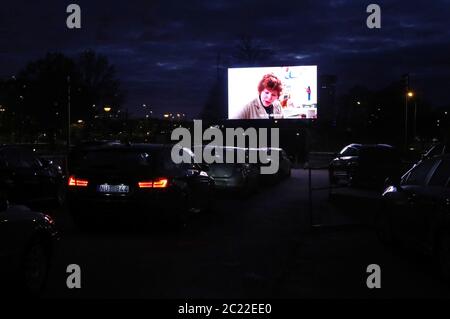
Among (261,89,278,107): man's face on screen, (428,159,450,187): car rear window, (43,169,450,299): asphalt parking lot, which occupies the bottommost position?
(43,169,450,299): asphalt parking lot

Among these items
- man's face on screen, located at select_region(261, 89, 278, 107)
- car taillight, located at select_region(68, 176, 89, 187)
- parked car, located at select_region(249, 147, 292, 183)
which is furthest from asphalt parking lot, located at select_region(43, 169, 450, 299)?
man's face on screen, located at select_region(261, 89, 278, 107)

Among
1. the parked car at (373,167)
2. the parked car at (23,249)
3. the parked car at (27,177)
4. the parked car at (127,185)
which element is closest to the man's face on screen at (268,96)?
the parked car at (373,167)

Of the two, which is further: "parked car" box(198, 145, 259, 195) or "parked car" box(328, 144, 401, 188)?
"parked car" box(328, 144, 401, 188)

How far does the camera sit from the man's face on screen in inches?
1807

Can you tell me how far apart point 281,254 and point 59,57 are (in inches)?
2548

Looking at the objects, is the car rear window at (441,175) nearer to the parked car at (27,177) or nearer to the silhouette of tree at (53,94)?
the parked car at (27,177)

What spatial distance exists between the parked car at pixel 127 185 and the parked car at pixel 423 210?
3685 mm

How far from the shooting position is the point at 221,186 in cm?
1814

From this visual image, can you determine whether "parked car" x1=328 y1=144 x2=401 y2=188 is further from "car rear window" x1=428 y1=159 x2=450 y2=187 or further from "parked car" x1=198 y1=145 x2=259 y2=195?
"car rear window" x1=428 y1=159 x2=450 y2=187

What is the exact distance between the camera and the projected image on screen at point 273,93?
44688mm

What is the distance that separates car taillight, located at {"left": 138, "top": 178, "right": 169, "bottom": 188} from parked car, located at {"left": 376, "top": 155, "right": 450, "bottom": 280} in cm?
371

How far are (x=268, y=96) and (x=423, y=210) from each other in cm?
3863

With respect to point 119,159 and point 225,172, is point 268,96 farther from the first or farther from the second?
point 119,159
